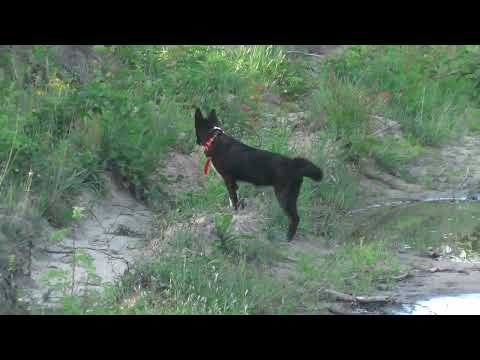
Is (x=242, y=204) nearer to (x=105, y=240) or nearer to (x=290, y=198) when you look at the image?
(x=290, y=198)

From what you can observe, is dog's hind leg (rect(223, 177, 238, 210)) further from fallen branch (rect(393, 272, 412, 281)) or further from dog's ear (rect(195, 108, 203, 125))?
fallen branch (rect(393, 272, 412, 281))

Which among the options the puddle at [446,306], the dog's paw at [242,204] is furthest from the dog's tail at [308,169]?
the puddle at [446,306]

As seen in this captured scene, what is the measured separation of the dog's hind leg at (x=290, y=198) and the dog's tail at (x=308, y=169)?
0.13 metres

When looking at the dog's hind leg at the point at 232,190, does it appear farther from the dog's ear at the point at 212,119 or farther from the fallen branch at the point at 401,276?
the fallen branch at the point at 401,276

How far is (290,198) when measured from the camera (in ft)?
33.6

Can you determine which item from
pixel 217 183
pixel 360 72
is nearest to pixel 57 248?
pixel 217 183

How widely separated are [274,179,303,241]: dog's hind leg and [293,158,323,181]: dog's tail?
135 millimetres

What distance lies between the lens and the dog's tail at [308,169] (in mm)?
10055

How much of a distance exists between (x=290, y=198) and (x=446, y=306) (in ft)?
7.85

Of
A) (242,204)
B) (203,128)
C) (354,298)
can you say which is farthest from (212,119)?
(354,298)

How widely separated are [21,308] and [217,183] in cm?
502

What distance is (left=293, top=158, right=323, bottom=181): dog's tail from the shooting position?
1005 centimetres

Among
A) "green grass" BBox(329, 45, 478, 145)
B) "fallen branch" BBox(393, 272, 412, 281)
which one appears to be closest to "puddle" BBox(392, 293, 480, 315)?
"fallen branch" BBox(393, 272, 412, 281)

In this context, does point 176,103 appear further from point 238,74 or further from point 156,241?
point 156,241
